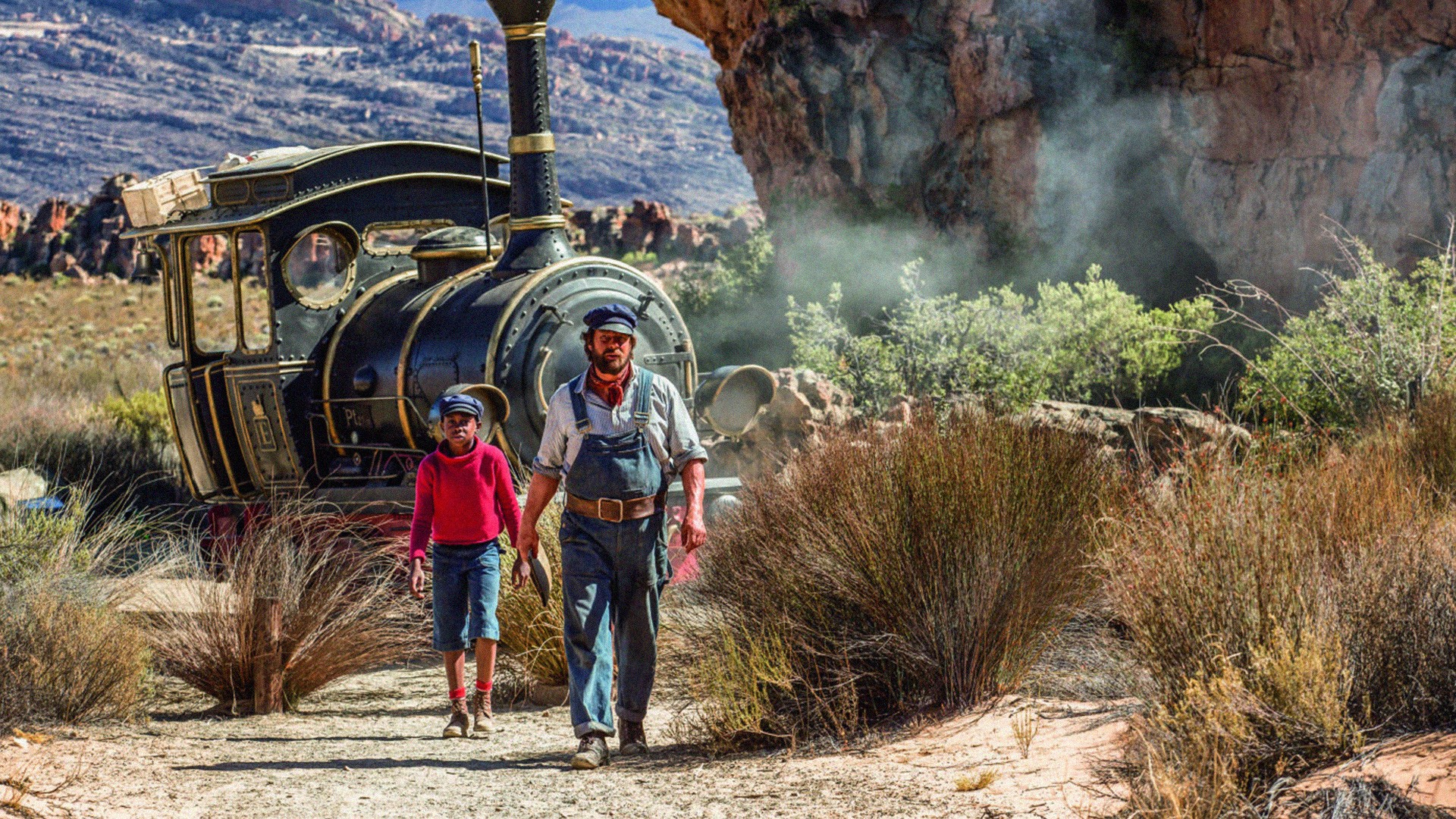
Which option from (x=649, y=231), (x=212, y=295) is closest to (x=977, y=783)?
(x=212, y=295)

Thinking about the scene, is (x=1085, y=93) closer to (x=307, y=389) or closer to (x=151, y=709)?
(x=307, y=389)

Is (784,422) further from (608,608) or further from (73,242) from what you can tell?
(73,242)

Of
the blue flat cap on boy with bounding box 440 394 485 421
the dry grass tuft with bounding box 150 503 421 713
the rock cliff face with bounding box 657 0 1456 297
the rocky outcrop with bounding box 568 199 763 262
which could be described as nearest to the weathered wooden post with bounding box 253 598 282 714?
the dry grass tuft with bounding box 150 503 421 713

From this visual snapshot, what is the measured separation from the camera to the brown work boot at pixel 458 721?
23.0 ft

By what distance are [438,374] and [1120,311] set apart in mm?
10396

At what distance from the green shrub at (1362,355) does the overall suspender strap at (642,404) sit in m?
5.80

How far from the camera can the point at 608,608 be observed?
637 cm

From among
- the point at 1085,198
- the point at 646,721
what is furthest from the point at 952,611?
the point at 1085,198

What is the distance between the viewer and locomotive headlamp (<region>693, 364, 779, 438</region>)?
11.0 meters

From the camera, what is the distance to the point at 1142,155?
23.0 m

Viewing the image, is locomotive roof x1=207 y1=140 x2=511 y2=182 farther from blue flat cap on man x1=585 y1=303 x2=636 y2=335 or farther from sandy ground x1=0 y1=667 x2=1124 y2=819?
blue flat cap on man x1=585 y1=303 x2=636 y2=335

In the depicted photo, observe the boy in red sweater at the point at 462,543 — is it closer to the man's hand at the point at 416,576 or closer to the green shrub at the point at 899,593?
the man's hand at the point at 416,576

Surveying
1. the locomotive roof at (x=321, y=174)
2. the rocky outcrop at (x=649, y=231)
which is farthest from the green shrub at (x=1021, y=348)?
the rocky outcrop at (x=649, y=231)

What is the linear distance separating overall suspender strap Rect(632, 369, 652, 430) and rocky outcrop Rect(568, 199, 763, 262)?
53.1 m
